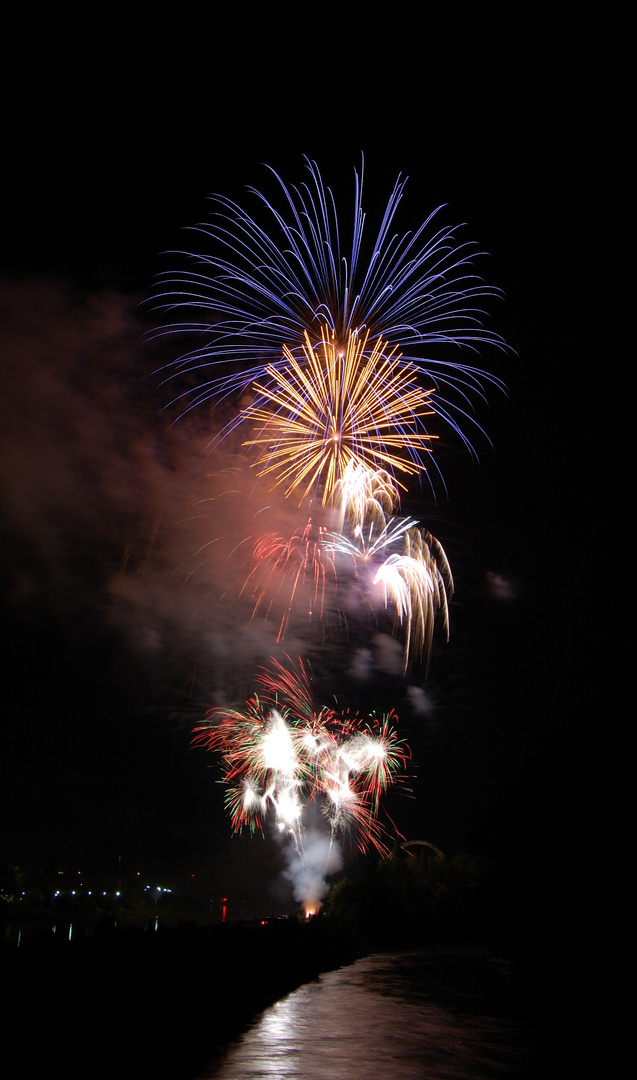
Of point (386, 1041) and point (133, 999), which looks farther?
point (386, 1041)

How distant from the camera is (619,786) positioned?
44.7ft

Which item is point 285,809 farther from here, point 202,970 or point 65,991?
point 65,991

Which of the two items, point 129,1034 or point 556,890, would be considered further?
point 556,890

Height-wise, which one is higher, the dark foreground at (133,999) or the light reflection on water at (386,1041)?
the dark foreground at (133,999)

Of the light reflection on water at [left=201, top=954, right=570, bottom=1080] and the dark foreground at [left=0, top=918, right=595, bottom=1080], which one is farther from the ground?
the dark foreground at [left=0, top=918, right=595, bottom=1080]

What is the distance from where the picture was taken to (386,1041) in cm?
1116

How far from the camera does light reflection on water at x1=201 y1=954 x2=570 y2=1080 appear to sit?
885 cm

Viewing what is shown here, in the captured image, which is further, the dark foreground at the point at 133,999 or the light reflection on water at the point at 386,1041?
the light reflection on water at the point at 386,1041

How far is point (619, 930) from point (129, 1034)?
8.66 m

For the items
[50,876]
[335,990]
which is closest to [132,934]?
[335,990]

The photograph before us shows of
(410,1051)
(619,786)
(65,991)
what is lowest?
A: (410,1051)

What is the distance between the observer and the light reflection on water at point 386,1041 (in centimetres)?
885

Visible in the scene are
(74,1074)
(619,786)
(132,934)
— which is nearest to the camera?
(74,1074)

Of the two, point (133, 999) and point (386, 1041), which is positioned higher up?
point (133, 999)
